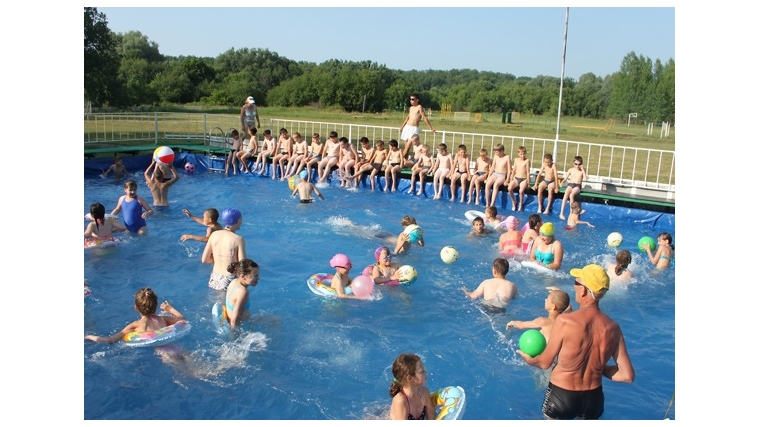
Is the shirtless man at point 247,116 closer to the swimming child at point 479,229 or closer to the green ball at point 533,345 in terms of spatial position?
the swimming child at point 479,229

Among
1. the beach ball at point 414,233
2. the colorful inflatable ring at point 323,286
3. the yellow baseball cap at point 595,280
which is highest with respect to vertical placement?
the yellow baseball cap at point 595,280

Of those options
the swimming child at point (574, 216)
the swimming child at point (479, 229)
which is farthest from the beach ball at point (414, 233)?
the swimming child at point (574, 216)

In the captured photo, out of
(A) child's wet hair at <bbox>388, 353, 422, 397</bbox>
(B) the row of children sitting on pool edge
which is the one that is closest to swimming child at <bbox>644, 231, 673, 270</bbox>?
(B) the row of children sitting on pool edge

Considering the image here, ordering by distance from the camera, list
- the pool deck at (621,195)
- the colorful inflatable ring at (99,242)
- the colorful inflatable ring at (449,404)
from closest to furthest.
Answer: the colorful inflatable ring at (449,404) → the colorful inflatable ring at (99,242) → the pool deck at (621,195)

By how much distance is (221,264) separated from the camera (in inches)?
286

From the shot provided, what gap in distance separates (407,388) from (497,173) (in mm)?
10120

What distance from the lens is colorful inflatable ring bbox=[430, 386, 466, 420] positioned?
4355mm

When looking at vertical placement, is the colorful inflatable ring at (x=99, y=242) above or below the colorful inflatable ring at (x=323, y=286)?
above

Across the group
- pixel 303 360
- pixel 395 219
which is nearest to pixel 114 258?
pixel 303 360

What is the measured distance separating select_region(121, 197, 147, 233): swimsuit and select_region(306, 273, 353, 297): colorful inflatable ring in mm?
3734

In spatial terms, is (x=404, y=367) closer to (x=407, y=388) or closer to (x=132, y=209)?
(x=407, y=388)

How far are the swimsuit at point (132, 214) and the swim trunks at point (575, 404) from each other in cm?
756

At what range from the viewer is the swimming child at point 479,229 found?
10672mm

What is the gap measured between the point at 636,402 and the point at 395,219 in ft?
23.7
